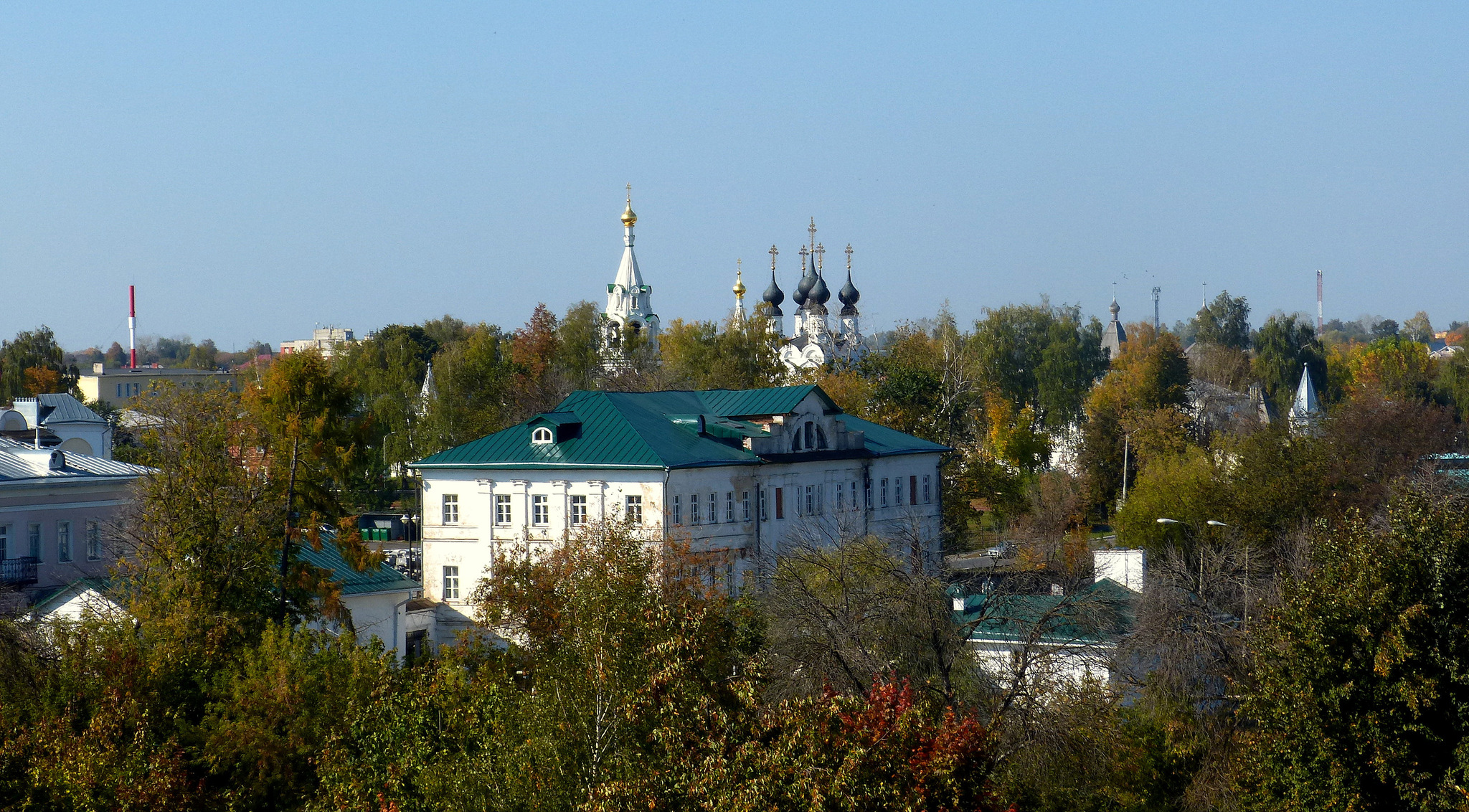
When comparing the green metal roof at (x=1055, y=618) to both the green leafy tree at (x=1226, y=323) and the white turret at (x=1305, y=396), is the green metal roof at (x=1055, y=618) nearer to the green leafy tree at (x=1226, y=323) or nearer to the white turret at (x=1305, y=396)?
the white turret at (x=1305, y=396)

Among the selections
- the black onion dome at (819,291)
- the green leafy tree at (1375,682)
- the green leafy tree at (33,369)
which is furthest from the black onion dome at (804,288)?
the green leafy tree at (1375,682)

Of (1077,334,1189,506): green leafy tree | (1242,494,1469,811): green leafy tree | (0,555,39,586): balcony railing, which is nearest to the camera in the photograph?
(1242,494,1469,811): green leafy tree

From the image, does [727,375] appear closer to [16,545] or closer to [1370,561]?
[16,545]

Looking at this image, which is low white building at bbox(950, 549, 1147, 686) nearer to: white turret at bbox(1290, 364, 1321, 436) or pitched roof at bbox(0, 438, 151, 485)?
Result: pitched roof at bbox(0, 438, 151, 485)

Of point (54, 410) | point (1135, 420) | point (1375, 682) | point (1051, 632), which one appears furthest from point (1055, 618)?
point (1135, 420)

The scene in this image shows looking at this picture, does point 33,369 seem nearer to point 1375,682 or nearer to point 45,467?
point 45,467

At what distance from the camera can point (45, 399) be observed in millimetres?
54031

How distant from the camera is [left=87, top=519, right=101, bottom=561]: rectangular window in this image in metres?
39.7

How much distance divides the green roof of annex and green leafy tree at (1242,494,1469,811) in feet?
74.7

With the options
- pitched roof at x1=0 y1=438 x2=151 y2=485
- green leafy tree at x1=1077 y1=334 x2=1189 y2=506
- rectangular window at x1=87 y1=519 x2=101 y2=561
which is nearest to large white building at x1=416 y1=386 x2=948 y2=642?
pitched roof at x1=0 y1=438 x2=151 y2=485

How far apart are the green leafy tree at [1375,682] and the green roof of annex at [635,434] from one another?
897 inches

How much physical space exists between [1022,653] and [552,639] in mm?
7221

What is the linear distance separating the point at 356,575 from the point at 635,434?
8.64 m

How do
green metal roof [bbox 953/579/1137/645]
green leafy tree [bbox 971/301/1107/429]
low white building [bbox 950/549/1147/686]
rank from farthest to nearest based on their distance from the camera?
green leafy tree [bbox 971/301/1107/429] < green metal roof [bbox 953/579/1137/645] < low white building [bbox 950/549/1147/686]
